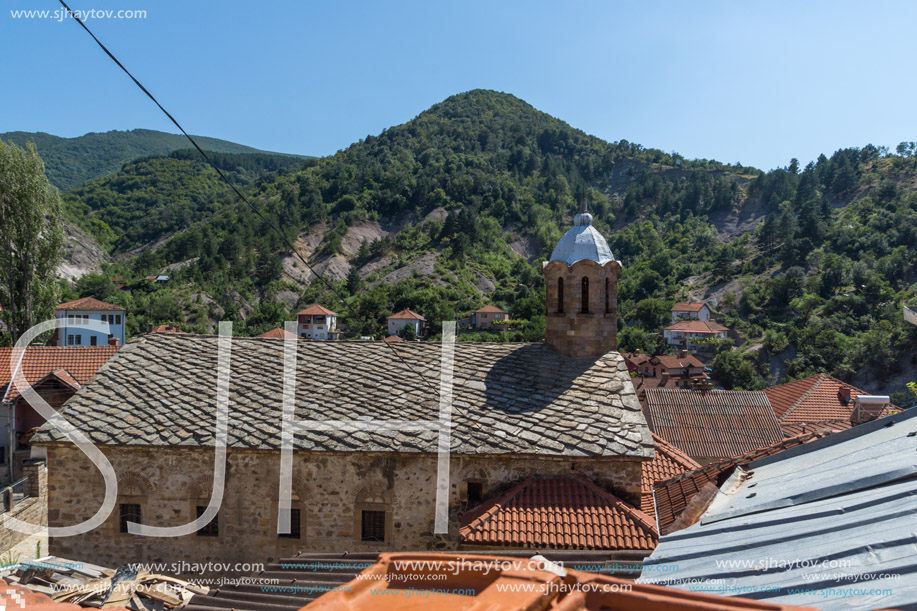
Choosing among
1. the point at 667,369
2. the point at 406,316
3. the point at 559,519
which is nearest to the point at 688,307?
the point at 667,369

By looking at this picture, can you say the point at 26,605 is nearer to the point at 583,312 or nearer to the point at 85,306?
the point at 583,312

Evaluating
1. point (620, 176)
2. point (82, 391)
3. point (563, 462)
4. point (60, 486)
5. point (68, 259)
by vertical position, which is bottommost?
point (60, 486)

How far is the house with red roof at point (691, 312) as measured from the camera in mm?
81500

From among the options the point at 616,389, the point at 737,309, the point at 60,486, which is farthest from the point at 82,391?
the point at 737,309

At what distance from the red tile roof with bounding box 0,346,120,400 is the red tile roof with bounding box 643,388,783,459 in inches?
880

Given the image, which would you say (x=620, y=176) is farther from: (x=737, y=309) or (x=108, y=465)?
(x=108, y=465)

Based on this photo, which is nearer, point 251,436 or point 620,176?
point 251,436

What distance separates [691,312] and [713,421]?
62.9 m

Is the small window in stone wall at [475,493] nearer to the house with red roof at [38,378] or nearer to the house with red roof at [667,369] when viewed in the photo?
the house with red roof at [38,378]

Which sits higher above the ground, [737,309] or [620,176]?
[620,176]

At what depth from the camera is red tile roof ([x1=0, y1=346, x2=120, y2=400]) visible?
2269 cm

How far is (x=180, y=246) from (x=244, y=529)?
337 ft

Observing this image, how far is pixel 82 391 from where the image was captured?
10.2 m

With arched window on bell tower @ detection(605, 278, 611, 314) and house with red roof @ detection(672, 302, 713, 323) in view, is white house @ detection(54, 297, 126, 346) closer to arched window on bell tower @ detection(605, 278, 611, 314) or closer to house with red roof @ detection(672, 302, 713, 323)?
arched window on bell tower @ detection(605, 278, 611, 314)
